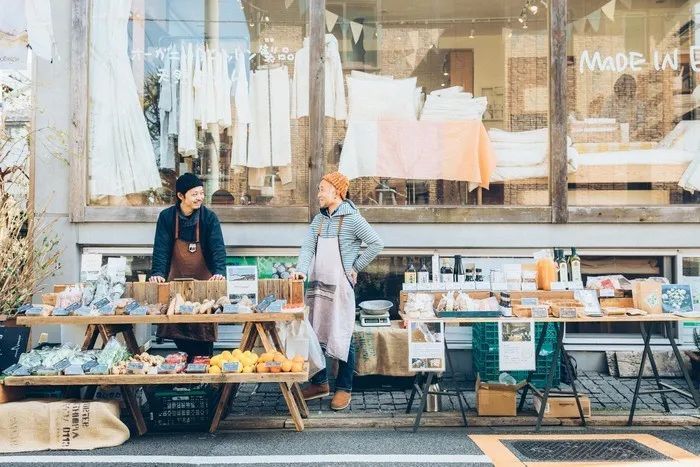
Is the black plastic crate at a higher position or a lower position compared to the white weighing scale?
lower

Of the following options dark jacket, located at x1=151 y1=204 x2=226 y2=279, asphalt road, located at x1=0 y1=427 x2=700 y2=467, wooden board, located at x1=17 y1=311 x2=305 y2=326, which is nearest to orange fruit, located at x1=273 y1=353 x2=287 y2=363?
wooden board, located at x1=17 y1=311 x2=305 y2=326

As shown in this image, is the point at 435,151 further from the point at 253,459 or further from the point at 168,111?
the point at 253,459

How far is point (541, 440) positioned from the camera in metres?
5.00

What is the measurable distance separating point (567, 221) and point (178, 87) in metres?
4.82

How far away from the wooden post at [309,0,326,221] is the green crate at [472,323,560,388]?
2500 millimetres

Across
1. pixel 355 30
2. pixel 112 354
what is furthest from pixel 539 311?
pixel 355 30

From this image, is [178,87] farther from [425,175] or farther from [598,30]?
[598,30]

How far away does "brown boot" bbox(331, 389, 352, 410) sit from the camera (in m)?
5.75

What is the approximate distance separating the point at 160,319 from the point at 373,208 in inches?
118

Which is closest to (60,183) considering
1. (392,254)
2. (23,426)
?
(23,426)

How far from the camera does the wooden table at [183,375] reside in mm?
4871

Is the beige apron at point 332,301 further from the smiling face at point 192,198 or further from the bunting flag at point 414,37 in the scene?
the bunting flag at point 414,37

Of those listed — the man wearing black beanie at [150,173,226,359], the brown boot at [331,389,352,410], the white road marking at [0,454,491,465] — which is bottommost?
the white road marking at [0,454,491,465]

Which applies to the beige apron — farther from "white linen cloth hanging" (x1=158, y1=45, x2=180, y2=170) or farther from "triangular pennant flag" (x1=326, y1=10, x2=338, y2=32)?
"triangular pennant flag" (x1=326, y1=10, x2=338, y2=32)
